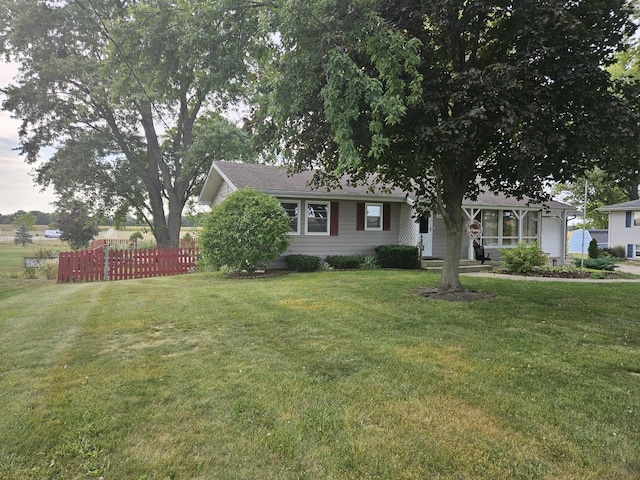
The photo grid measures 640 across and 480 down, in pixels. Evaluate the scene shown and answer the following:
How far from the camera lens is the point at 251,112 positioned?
27.6 ft

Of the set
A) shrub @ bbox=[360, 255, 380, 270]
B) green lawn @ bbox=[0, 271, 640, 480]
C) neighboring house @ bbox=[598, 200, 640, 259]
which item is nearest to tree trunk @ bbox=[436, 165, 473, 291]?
green lawn @ bbox=[0, 271, 640, 480]

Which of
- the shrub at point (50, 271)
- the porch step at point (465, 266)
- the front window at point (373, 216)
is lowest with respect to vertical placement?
the shrub at point (50, 271)

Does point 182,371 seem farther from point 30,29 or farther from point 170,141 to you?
point 170,141

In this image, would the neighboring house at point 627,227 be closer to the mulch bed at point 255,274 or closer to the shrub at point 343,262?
the shrub at point 343,262

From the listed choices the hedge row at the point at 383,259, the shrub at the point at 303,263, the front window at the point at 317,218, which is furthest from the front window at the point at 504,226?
the shrub at the point at 303,263

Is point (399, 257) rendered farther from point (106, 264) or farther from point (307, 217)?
point (106, 264)

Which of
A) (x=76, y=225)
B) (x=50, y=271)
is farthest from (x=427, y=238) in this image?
(x=76, y=225)

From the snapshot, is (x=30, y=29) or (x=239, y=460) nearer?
(x=239, y=460)

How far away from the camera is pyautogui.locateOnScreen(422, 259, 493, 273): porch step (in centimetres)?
1387

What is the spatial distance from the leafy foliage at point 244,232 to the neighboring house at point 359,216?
5.04ft

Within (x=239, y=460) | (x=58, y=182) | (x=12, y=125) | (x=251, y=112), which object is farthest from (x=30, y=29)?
(x=239, y=460)

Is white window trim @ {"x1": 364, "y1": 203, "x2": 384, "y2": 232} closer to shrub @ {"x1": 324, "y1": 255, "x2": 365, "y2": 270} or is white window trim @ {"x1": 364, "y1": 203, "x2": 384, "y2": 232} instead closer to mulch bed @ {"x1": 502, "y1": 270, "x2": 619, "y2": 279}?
shrub @ {"x1": 324, "y1": 255, "x2": 365, "y2": 270}

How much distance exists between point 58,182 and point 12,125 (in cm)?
437

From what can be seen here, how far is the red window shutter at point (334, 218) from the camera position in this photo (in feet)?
46.2
